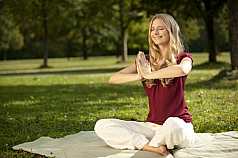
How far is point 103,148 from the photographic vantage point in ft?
21.7

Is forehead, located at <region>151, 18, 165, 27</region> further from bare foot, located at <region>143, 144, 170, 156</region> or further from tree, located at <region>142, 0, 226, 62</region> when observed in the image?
tree, located at <region>142, 0, 226, 62</region>

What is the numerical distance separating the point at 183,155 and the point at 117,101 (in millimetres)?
7270

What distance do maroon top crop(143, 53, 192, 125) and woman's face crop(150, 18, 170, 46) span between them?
299 mm

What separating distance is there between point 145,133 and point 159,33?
132 centimetres

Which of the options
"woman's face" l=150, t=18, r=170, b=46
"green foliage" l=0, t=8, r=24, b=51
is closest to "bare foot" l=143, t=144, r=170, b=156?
"woman's face" l=150, t=18, r=170, b=46

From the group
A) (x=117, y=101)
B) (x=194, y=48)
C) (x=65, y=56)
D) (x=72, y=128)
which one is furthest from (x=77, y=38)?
(x=72, y=128)

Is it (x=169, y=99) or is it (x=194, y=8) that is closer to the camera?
(x=169, y=99)

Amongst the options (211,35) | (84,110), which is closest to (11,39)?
(211,35)

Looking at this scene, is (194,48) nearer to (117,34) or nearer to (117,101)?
(117,34)

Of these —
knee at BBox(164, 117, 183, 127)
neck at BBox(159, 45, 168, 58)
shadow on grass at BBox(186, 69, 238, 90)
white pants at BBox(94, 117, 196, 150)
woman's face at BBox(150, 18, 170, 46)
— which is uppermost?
woman's face at BBox(150, 18, 170, 46)

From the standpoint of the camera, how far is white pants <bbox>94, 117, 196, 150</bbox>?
5914 mm

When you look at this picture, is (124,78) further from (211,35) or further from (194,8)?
(211,35)

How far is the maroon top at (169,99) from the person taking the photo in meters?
6.25

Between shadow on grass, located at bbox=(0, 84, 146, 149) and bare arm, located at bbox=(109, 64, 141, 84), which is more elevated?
bare arm, located at bbox=(109, 64, 141, 84)
